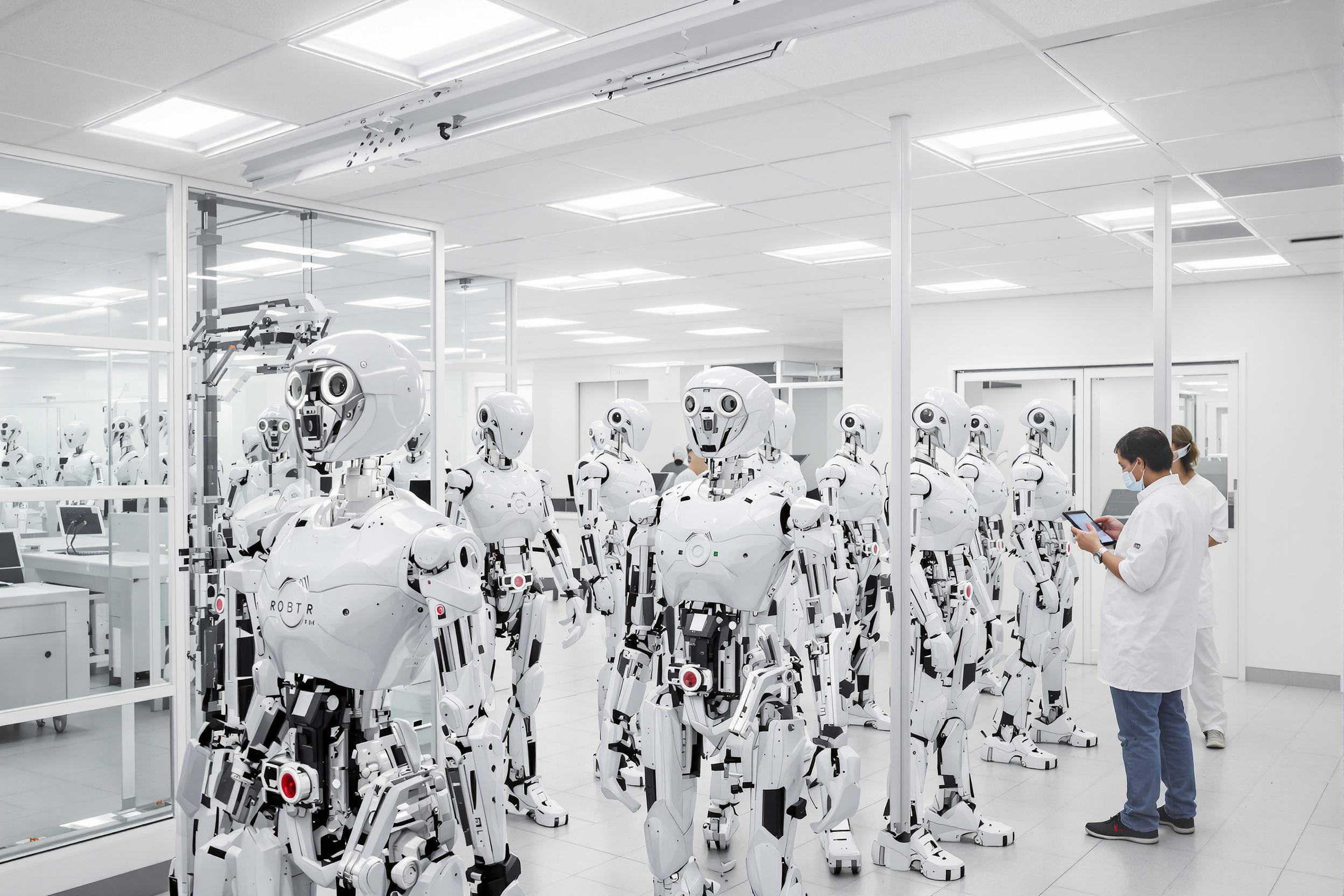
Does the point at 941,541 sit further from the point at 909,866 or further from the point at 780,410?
the point at 780,410

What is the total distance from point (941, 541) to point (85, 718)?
4136 millimetres

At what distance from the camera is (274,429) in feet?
16.5

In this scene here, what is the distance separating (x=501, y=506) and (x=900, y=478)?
2.00 meters

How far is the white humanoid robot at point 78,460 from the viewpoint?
14.6 ft

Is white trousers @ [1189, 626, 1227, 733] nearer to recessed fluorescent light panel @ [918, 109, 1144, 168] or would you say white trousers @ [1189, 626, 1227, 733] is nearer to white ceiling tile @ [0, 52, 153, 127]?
recessed fluorescent light panel @ [918, 109, 1144, 168]

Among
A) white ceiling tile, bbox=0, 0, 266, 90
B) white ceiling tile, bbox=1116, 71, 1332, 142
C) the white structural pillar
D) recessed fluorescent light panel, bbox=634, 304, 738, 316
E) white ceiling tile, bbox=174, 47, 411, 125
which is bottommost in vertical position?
the white structural pillar

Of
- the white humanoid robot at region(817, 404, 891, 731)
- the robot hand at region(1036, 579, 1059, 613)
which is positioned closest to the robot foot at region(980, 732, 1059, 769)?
the white humanoid robot at region(817, 404, 891, 731)

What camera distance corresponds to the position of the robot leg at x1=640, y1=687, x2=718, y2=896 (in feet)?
11.9

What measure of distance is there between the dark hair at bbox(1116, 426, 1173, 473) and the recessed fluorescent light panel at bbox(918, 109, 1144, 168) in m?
1.38

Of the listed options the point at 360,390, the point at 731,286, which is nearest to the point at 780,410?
the point at 731,286

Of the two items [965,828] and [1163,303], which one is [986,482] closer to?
[1163,303]

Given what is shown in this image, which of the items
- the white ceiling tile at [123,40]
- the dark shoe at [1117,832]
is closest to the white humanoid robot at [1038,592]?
the dark shoe at [1117,832]

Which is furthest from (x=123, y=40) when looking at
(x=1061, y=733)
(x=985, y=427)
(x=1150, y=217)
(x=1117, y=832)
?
(x=1061, y=733)

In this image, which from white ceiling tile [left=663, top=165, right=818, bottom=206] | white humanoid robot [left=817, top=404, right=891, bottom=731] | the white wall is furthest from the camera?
the white wall
